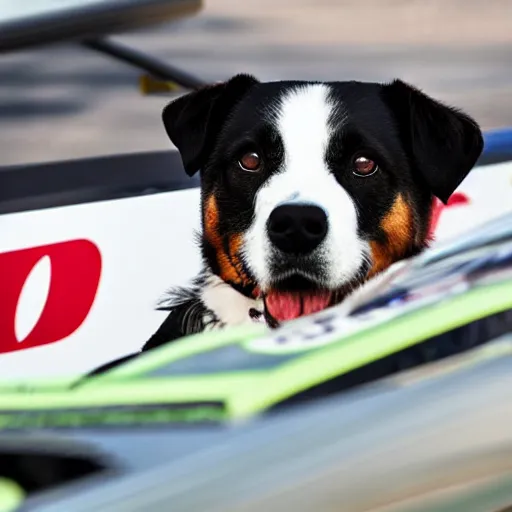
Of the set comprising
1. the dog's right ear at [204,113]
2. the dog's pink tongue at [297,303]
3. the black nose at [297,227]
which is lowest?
the dog's pink tongue at [297,303]

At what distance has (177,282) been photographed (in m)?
1.96

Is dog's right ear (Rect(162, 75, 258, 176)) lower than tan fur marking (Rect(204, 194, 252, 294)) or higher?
higher

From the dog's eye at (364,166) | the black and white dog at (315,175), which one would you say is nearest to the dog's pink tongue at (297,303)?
the black and white dog at (315,175)

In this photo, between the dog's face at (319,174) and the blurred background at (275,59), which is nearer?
the dog's face at (319,174)

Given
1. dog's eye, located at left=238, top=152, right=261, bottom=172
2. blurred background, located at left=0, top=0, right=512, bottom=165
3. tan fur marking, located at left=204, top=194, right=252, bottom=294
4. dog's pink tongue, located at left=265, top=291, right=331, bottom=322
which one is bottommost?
dog's pink tongue, located at left=265, top=291, right=331, bottom=322

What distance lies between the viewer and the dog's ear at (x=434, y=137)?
67.4 inches

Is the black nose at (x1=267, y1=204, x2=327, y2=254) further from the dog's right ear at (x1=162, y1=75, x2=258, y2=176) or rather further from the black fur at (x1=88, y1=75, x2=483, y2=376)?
the dog's right ear at (x1=162, y1=75, x2=258, y2=176)

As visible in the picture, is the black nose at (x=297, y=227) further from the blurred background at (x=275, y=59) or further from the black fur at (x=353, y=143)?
the blurred background at (x=275, y=59)

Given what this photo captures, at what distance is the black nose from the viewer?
1.61 meters

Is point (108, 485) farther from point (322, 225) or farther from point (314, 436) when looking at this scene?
point (322, 225)

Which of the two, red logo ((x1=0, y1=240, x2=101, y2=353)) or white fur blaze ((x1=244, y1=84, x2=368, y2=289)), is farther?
red logo ((x1=0, y1=240, x2=101, y2=353))

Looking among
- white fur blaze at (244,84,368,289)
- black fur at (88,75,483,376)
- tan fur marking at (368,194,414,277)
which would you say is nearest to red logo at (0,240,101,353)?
black fur at (88,75,483,376)

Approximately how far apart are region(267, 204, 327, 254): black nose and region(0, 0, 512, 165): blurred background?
4.58ft

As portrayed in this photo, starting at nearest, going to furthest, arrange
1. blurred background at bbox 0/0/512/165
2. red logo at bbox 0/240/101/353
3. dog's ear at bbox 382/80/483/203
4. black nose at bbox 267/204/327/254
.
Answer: black nose at bbox 267/204/327/254 < dog's ear at bbox 382/80/483/203 < red logo at bbox 0/240/101/353 < blurred background at bbox 0/0/512/165
